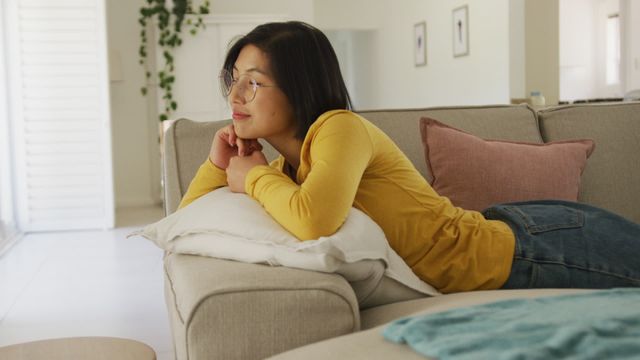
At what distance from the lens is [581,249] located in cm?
181

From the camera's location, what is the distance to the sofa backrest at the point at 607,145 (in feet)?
8.09

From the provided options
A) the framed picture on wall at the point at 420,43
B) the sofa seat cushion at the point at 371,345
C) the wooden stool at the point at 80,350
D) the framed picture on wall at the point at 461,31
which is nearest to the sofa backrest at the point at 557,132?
the wooden stool at the point at 80,350

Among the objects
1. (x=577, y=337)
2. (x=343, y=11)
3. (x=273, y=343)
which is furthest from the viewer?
(x=343, y=11)

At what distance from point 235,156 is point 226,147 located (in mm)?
84

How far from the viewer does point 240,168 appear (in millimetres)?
1856

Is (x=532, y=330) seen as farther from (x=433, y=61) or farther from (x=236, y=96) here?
(x=433, y=61)

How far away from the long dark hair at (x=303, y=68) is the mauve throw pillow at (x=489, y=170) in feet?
1.76

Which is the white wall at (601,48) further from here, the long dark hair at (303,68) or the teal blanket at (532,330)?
the teal blanket at (532,330)

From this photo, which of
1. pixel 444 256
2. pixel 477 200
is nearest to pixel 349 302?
pixel 444 256

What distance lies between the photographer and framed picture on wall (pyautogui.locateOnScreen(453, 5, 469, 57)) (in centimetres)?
862

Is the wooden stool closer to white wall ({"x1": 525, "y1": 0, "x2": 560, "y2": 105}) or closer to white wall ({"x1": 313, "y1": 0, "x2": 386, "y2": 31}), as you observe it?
white wall ({"x1": 525, "y1": 0, "x2": 560, "y2": 105})

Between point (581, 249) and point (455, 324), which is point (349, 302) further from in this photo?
point (581, 249)

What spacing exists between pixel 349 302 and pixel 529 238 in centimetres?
53

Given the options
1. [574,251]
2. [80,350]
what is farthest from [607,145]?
[80,350]
